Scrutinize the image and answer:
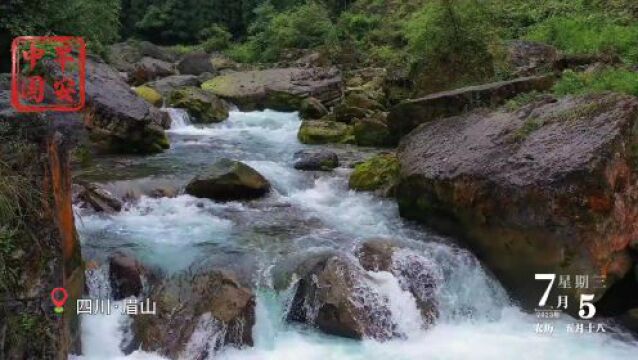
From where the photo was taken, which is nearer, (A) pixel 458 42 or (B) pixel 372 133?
(A) pixel 458 42

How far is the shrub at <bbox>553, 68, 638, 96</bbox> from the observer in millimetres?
9555

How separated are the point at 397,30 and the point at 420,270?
21217 mm

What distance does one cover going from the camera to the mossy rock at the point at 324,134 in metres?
14.5

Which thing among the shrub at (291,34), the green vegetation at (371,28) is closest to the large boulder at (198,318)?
the green vegetation at (371,28)

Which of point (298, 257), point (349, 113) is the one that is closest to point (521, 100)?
point (298, 257)

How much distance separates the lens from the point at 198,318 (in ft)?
A: 20.4

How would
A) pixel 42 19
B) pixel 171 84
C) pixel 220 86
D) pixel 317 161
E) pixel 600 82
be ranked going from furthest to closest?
1. pixel 220 86
2. pixel 171 84
3. pixel 42 19
4. pixel 317 161
5. pixel 600 82

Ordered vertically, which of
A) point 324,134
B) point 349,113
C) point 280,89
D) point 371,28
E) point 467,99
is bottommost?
point 324,134

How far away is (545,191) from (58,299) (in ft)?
17.1

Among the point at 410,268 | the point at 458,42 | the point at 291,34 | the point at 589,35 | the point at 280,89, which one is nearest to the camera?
the point at 410,268

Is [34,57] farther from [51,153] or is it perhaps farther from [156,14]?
[156,14]

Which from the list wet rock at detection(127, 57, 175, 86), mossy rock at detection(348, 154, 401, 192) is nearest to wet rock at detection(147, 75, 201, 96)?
wet rock at detection(127, 57, 175, 86)

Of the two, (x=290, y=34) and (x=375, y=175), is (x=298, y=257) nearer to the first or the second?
(x=375, y=175)

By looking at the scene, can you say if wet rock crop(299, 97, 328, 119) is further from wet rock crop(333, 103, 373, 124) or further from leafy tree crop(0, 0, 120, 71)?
leafy tree crop(0, 0, 120, 71)
